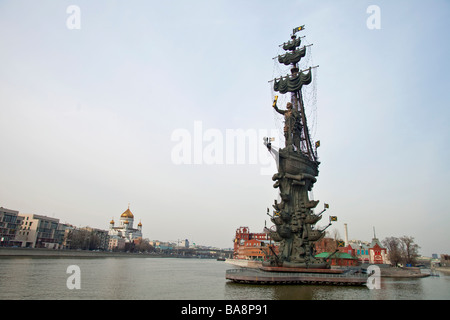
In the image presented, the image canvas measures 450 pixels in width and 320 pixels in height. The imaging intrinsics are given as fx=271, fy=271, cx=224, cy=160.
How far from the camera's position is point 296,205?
46.6 metres

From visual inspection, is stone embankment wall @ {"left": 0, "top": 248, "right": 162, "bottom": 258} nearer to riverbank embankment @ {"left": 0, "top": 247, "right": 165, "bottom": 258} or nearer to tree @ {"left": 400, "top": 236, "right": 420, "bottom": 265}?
riverbank embankment @ {"left": 0, "top": 247, "right": 165, "bottom": 258}

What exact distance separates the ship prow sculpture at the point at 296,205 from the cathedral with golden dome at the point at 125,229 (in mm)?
123994

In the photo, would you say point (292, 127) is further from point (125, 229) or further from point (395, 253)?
point (125, 229)

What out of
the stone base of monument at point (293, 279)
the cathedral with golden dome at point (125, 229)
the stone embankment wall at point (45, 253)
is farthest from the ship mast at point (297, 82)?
the cathedral with golden dome at point (125, 229)

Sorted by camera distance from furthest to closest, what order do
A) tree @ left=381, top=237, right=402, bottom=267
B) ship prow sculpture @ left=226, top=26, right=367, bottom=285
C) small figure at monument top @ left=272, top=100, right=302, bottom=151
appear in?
tree @ left=381, top=237, right=402, bottom=267, small figure at monument top @ left=272, top=100, right=302, bottom=151, ship prow sculpture @ left=226, top=26, right=367, bottom=285

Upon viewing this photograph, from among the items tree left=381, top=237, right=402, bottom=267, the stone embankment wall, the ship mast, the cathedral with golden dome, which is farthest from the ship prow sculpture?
the cathedral with golden dome

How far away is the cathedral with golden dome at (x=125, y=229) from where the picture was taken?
152125 millimetres

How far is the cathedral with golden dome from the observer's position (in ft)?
499

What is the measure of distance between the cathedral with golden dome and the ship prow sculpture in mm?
123994

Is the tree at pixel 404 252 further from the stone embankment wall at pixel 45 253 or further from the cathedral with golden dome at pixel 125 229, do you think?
the cathedral with golden dome at pixel 125 229

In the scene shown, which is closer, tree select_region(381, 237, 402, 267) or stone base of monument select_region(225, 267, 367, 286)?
stone base of monument select_region(225, 267, 367, 286)
